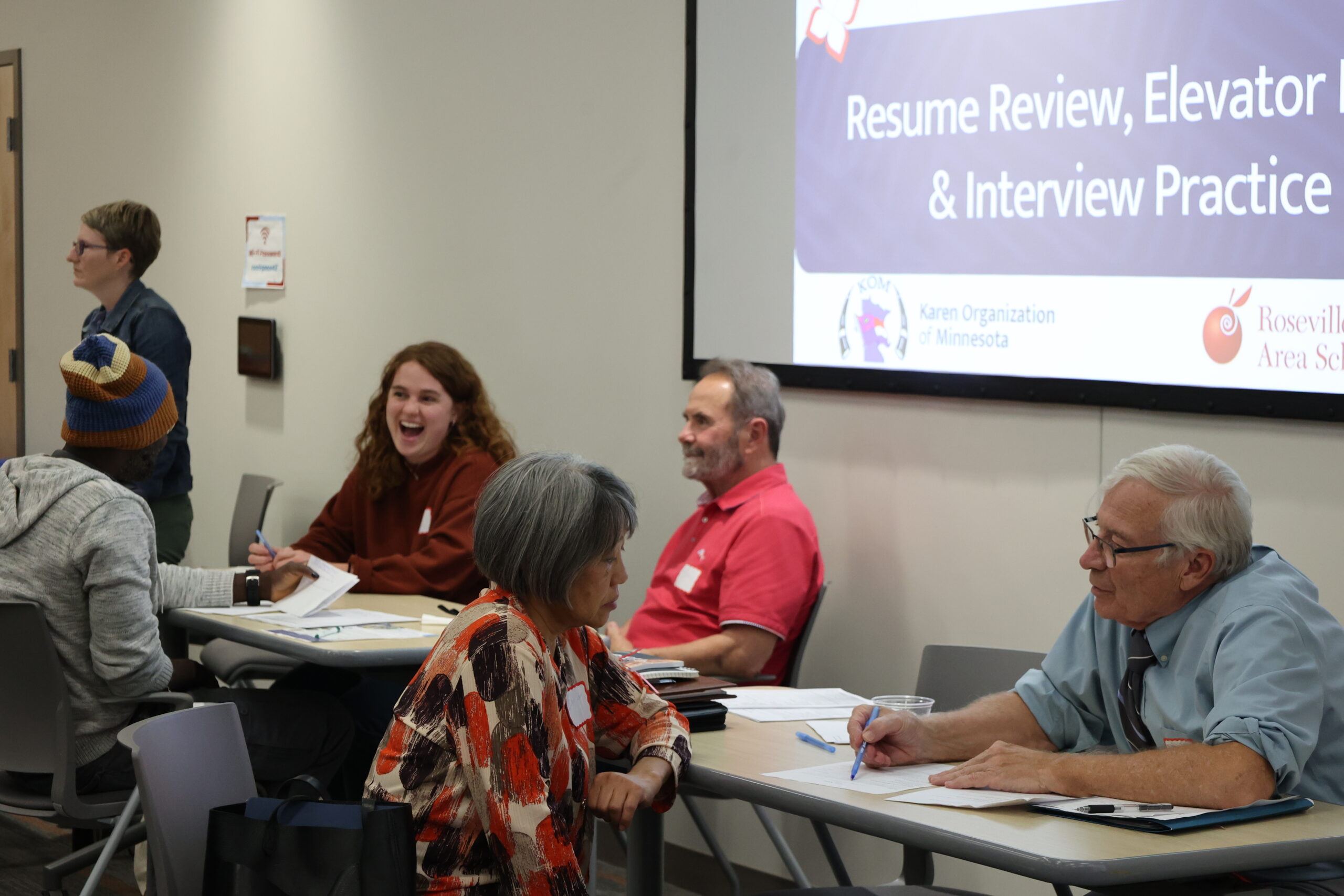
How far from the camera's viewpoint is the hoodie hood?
10.3 ft

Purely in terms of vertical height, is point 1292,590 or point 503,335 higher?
point 503,335

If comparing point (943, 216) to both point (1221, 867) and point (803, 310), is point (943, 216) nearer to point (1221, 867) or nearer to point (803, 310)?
point (803, 310)

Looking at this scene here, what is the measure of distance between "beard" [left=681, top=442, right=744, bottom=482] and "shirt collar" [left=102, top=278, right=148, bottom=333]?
89.3 inches

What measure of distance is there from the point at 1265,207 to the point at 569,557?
1806mm

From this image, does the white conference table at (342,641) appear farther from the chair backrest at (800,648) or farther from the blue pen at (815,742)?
the blue pen at (815,742)

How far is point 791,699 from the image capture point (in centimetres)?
276

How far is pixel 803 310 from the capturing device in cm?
390

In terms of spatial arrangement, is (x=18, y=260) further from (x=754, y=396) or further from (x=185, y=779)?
(x=185, y=779)

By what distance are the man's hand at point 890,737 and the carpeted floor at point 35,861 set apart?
2.42 m

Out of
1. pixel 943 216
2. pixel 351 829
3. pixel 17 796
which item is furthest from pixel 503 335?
pixel 351 829

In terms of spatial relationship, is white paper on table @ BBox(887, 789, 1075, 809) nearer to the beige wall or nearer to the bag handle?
the bag handle

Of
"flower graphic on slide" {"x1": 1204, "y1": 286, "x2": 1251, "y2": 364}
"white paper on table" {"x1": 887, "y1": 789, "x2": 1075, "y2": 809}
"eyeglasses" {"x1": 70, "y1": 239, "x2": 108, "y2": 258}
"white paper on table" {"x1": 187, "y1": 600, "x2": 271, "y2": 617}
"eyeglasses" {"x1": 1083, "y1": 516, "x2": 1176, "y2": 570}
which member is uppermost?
"eyeglasses" {"x1": 70, "y1": 239, "x2": 108, "y2": 258}

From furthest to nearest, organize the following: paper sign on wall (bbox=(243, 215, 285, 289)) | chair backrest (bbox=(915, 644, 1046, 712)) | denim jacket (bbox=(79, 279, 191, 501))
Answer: paper sign on wall (bbox=(243, 215, 285, 289)) → denim jacket (bbox=(79, 279, 191, 501)) → chair backrest (bbox=(915, 644, 1046, 712))

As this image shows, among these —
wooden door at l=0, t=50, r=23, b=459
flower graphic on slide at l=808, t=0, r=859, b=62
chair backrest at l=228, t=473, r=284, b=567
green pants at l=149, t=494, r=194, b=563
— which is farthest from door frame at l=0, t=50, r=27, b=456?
flower graphic on slide at l=808, t=0, r=859, b=62
